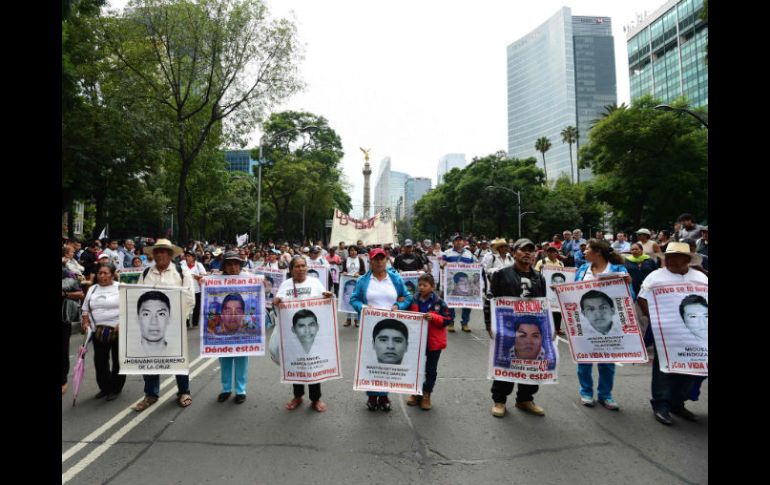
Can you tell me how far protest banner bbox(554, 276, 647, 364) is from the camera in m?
4.83

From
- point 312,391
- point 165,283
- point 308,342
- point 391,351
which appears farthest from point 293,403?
point 165,283

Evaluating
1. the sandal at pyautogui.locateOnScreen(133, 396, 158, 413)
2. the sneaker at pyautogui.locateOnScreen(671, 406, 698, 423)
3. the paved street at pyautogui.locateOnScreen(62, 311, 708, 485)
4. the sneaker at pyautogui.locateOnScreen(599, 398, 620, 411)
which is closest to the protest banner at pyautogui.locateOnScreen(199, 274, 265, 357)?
the paved street at pyautogui.locateOnScreen(62, 311, 708, 485)

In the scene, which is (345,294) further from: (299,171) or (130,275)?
(299,171)

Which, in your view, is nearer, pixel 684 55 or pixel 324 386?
pixel 324 386

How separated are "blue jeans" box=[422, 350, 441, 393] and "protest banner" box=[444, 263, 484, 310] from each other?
5.12 metres

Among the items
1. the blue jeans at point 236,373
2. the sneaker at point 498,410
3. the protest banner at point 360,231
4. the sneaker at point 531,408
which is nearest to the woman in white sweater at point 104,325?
the blue jeans at point 236,373

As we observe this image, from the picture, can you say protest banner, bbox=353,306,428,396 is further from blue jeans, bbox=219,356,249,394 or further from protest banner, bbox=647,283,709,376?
protest banner, bbox=647,283,709,376

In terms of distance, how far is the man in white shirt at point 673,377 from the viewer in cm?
456

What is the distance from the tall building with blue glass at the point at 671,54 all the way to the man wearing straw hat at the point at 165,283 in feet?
334
